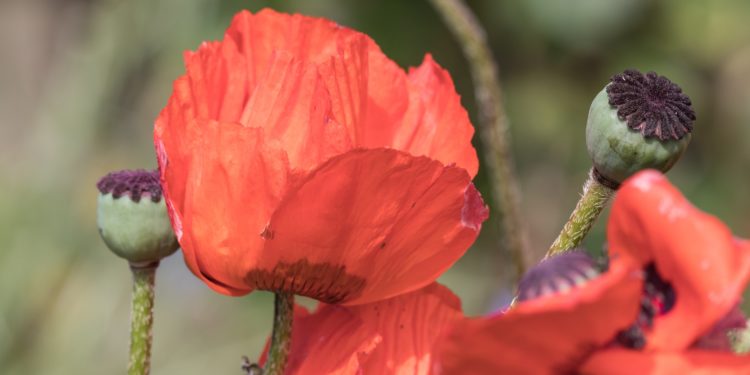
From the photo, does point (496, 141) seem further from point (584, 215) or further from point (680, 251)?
point (680, 251)

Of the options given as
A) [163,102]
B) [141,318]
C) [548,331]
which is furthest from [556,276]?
[163,102]

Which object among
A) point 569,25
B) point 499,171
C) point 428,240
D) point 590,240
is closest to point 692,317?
point 428,240

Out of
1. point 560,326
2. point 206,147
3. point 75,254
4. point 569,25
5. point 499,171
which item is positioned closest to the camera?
point 560,326

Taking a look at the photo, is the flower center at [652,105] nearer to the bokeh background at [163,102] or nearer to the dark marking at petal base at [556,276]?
the dark marking at petal base at [556,276]

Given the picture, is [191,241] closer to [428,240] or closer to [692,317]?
[428,240]

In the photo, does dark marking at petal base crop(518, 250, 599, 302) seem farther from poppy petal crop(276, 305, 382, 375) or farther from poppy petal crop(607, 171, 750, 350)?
poppy petal crop(276, 305, 382, 375)

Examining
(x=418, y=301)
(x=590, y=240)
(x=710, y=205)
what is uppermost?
(x=418, y=301)
